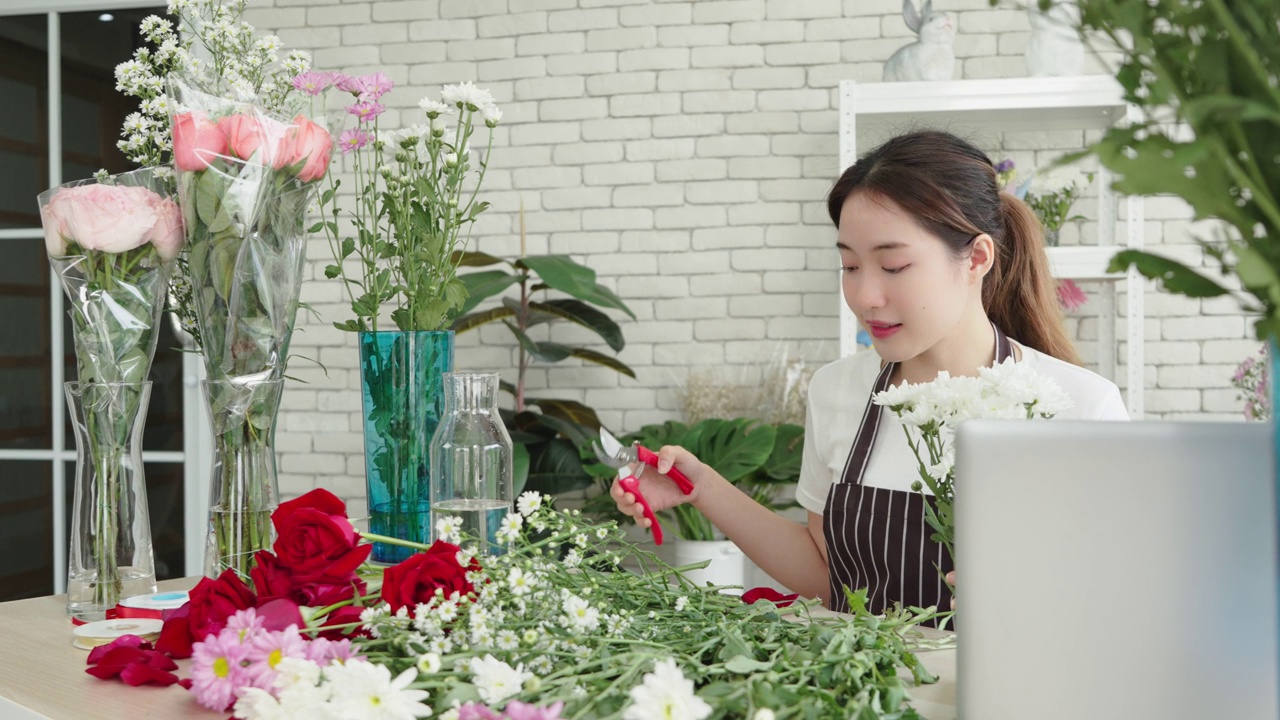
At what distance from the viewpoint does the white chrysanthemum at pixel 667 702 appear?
52 centimetres

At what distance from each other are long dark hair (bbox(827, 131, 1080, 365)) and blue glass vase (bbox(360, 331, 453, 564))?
833 millimetres

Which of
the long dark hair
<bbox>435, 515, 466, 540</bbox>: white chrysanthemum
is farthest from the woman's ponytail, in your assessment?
<bbox>435, 515, 466, 540</bbox>: white chrysanthemum

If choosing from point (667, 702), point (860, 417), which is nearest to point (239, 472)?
point (667, 702)

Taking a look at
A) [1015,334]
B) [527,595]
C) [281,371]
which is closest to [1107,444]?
[527,595]

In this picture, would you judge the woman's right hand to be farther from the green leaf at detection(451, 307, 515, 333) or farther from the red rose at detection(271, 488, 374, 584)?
the green leaf at detection(451, 307, 515, 333)

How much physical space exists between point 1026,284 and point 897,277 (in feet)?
1.23

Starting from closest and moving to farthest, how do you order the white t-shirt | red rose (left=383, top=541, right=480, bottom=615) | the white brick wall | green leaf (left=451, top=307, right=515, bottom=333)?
red rose (left=383, top=541, right=480, bottom=615) → the white t-shirt → green leaf (left=451, top=307, right=515, bottom=333) → the white brick wall

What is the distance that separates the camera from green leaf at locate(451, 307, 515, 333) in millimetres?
3400

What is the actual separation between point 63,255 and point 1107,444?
116 cm

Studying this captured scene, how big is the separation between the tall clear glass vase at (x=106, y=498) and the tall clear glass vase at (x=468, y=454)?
14.2 inches

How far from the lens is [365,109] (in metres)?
1.35

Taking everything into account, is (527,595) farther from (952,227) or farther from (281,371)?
(952,227)

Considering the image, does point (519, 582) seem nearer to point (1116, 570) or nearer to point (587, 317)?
point (1116, 570)

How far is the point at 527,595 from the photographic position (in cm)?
75
